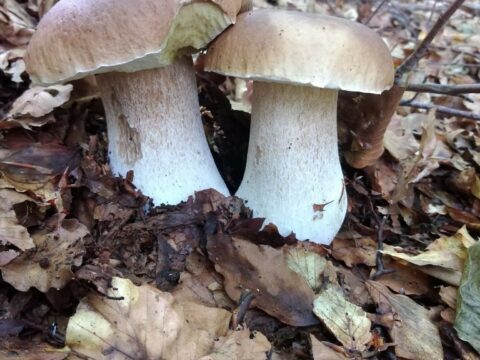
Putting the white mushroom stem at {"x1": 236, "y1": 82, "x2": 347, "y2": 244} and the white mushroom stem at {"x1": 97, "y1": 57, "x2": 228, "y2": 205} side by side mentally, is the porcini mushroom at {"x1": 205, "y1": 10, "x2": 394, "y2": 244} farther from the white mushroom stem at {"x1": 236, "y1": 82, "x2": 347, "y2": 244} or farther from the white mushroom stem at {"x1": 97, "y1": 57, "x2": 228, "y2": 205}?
the white mushroom stem at {"x1": 97, "y1": 57, "x2": 228, "y2": 205}

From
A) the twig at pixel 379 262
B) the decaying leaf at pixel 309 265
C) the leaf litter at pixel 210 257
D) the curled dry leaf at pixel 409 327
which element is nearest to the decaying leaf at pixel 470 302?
the leaf litter at pixel 210 257

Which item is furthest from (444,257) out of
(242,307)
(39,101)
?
(39,101)

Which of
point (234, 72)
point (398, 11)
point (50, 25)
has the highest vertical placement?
point (50, 25)

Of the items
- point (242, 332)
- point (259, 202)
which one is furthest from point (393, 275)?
point (242, 332)

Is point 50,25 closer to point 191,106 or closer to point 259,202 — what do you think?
point 191,106

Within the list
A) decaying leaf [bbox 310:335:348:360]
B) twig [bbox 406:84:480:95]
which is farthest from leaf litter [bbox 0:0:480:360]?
twig [bbox 406:84:480:95]

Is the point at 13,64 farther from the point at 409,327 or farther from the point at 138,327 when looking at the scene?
the point at 409,327

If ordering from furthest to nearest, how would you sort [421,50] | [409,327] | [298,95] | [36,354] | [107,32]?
[421,50] → [298,95] → [409,327] → [107,32] → [36,354]
